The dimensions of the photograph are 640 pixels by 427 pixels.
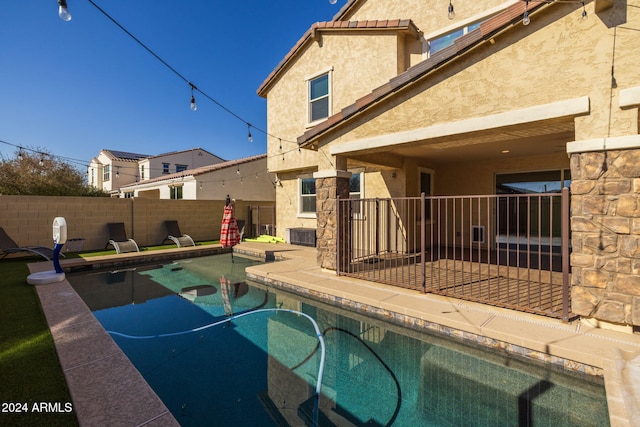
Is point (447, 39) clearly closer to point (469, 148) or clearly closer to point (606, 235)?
point (469, 148)

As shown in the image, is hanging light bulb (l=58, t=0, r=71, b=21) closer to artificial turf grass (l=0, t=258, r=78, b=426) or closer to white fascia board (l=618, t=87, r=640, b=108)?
artificial turf grass (l=0, t=258, r=78, b=426)

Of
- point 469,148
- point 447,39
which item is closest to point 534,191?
point 469,148

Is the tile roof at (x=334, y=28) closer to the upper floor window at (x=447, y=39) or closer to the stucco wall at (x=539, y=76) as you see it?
the upper floor window at (x=447, y=39)

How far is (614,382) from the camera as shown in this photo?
3.03 meters

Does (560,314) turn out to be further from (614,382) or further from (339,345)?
(339,345)

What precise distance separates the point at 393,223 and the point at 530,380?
274 inches

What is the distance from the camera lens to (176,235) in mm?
14141

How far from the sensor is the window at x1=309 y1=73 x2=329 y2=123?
12.2 m

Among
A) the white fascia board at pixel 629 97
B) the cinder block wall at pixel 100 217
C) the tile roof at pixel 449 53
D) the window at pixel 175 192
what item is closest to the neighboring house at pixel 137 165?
the window at pixel 175 192

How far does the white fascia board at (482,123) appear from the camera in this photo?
4289 mm

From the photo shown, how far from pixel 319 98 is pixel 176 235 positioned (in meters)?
8.82

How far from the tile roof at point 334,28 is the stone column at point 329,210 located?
230 inches

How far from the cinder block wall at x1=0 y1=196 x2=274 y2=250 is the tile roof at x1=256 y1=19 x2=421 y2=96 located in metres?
6.92

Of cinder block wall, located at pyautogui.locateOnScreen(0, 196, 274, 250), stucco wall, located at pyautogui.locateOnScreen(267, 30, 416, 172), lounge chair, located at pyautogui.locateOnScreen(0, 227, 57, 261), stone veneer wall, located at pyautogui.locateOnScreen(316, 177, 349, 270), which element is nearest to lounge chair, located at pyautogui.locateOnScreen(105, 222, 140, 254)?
cinder block wall, located at pyautogui.locateOnScreen(0, 196, 274, 250)
